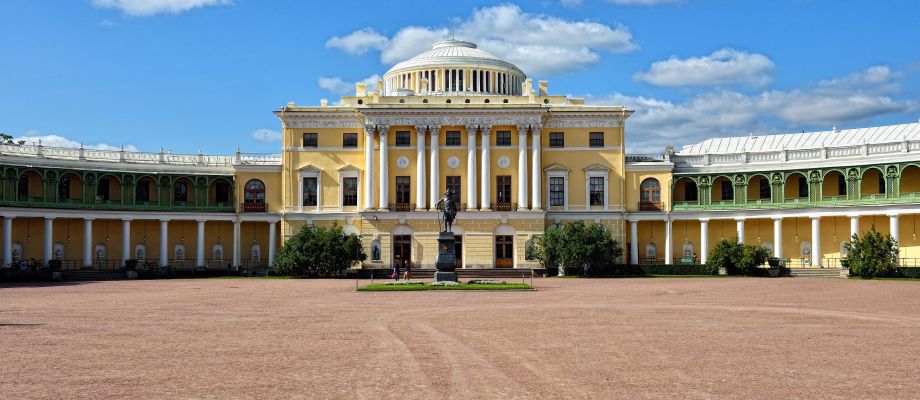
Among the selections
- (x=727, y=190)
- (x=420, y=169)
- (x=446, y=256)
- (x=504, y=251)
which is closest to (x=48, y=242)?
(x=420, y=169)

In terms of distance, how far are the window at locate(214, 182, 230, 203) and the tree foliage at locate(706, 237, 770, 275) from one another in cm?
4017

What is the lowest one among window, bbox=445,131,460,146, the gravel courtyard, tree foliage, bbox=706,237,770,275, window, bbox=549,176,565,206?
the gravel courtyard

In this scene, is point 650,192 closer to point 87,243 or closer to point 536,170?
point 536,170

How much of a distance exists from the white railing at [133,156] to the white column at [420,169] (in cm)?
1312

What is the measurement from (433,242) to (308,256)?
11.4m

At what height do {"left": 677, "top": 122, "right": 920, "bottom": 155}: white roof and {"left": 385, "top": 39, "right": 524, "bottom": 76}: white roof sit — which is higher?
{"left": 385, "top": 39, "right": 524, "bottom": 76}: white roof

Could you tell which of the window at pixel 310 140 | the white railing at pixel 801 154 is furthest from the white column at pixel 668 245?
the window at pixel 310 140

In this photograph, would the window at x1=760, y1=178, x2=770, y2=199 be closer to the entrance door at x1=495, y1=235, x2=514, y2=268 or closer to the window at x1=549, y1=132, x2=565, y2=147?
the window at x1=549, y1=132, x2=565, y2=147

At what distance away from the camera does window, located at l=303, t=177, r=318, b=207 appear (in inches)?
2867

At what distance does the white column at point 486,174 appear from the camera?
70375 mm

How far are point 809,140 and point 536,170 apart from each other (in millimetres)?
27551

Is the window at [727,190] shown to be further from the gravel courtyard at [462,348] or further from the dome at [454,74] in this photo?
the gravel courtyard at [462,348]

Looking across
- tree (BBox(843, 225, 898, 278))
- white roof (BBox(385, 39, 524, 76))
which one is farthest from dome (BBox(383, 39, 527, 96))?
tree (BBox(843, 225, 898, 278))

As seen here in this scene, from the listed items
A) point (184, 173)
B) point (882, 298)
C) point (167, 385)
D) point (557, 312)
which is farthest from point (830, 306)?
point (184, 173)
